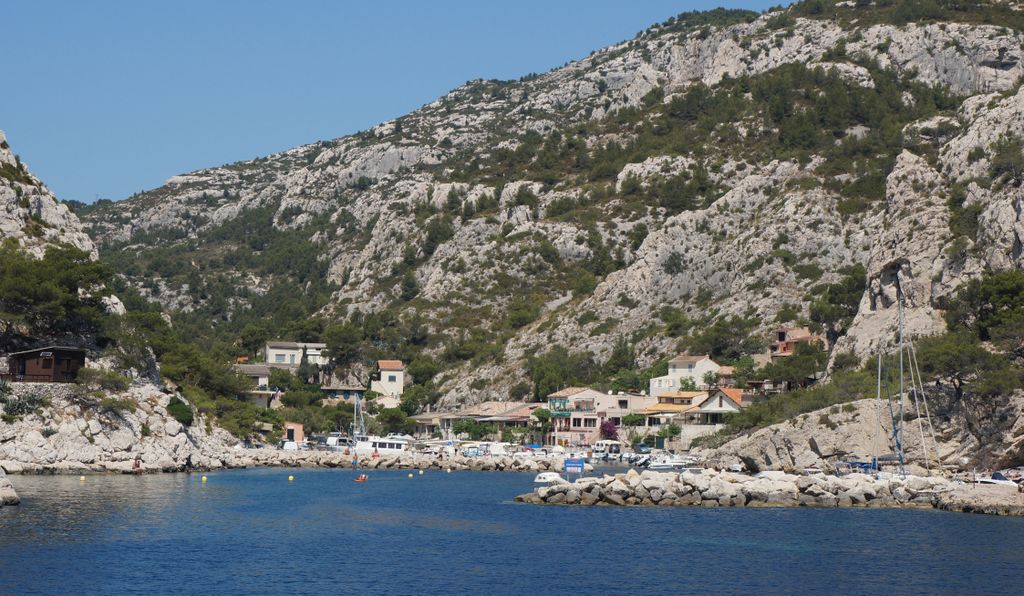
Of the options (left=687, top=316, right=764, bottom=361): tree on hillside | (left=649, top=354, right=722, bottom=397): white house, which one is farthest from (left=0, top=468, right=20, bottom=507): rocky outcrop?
(left=687, top=316, right=764, bottom=361): tree on hillside

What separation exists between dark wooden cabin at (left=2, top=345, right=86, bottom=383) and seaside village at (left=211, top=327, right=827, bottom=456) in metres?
33.9

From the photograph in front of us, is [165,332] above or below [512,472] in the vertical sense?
above

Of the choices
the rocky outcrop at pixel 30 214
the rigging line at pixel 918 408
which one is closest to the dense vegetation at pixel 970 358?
the rigging line at pixel 918 408

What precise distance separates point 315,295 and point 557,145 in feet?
158

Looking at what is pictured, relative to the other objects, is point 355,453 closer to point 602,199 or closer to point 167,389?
point 167,389

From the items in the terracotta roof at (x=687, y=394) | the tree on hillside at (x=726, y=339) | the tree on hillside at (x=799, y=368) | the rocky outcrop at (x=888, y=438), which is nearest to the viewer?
the rocky outcrop at (x=888, y=438)

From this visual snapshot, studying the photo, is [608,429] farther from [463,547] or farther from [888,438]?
[463,547]

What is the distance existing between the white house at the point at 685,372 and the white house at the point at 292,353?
47.0 metres

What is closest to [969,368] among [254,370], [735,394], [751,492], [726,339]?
[751,492]

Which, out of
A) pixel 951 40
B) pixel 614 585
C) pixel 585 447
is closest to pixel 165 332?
pixel 585 447

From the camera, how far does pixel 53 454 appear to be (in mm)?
77562

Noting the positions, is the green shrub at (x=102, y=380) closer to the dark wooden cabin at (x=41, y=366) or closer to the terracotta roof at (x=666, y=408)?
the dark wooden cabin at (x=41, y=366)

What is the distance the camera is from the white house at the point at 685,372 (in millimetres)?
123562

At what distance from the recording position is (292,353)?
498 feet
